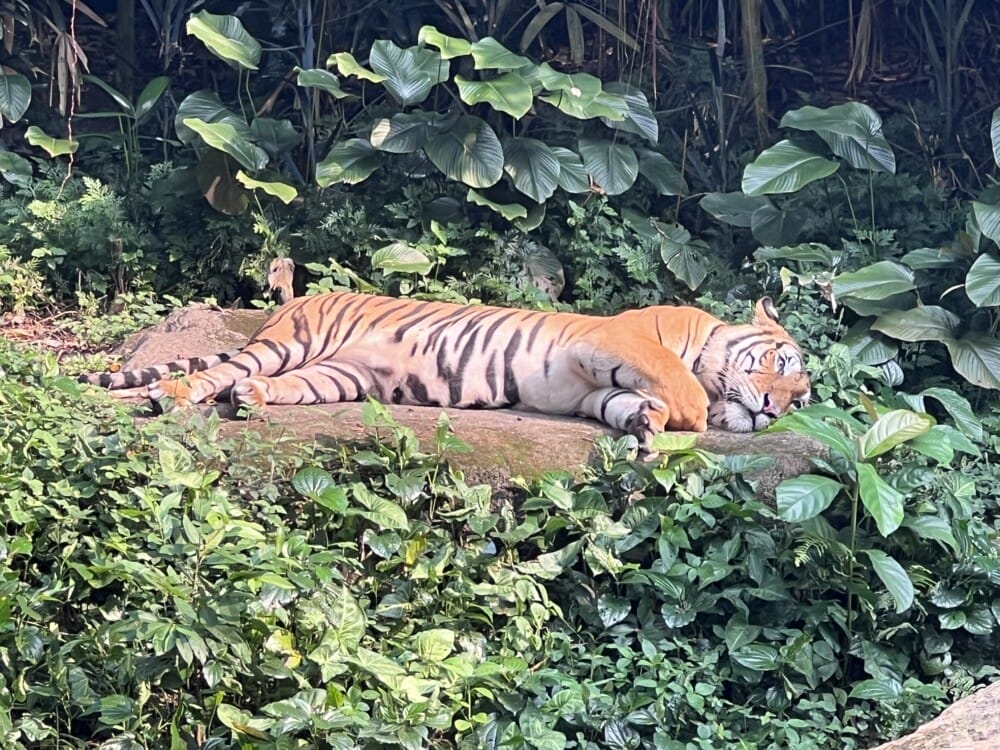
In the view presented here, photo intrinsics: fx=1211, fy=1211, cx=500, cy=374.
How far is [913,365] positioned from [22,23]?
229 inches

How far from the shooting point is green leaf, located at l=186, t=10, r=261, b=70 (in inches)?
271

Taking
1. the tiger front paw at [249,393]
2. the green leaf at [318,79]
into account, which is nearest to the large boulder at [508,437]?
the tiger front paw at [249,393]

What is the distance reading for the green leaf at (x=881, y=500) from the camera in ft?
12.2

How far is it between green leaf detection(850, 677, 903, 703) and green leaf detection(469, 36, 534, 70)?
3899mm

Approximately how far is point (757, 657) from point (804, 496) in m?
0.53

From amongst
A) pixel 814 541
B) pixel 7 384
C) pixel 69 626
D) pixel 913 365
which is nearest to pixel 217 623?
pixel 69 626

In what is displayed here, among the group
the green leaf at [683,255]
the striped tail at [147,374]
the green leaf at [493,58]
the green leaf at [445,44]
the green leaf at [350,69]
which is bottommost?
the green leaf at [683,255]

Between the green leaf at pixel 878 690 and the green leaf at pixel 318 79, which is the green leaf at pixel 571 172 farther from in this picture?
the green leaf at pixel 878 690

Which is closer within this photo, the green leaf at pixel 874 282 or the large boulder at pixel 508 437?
the large boulder at pixel 508 437

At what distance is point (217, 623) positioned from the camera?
3281mm

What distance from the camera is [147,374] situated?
498 cm

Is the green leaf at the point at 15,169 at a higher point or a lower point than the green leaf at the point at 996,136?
lower

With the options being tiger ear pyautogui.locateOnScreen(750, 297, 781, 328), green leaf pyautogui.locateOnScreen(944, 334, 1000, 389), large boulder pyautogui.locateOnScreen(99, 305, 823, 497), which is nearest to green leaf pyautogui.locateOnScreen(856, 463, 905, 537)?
large boulder pyautogui.locateOnScreen(99, 305, 823, 497)

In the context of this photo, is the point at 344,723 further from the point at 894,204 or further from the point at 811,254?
the point at 894,204
